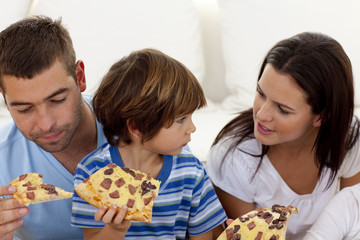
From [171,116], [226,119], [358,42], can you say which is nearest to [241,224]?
[171,116]

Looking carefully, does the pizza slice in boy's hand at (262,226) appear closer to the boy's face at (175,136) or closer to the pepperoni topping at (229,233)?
the pepperoni topping at (229,233)

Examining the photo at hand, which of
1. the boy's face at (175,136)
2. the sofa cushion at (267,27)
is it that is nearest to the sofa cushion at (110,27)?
the sofa cushion at (267,27)

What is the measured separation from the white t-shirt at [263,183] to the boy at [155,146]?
0.77 ft

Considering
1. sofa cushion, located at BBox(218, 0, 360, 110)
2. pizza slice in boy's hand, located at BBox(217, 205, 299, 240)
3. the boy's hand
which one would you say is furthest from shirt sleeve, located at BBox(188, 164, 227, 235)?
sofa cushion, located at BBox(218, 0, 360, 110)

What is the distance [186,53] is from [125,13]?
37 centimetres

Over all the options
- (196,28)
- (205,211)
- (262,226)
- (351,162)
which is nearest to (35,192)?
(205,211)

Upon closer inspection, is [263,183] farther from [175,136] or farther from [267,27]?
[267,27]

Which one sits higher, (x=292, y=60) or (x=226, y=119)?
(x=292, y=60)

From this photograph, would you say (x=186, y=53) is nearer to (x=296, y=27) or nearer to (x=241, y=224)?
(x=296, y=27)

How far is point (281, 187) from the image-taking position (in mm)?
2020

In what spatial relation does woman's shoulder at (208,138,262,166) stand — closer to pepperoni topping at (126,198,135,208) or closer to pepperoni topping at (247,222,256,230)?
pepperoni topping at (247,222,256,230)

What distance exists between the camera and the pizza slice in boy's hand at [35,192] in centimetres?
153

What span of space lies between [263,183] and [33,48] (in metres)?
0.97

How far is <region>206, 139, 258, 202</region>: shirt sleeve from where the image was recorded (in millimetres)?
1997
